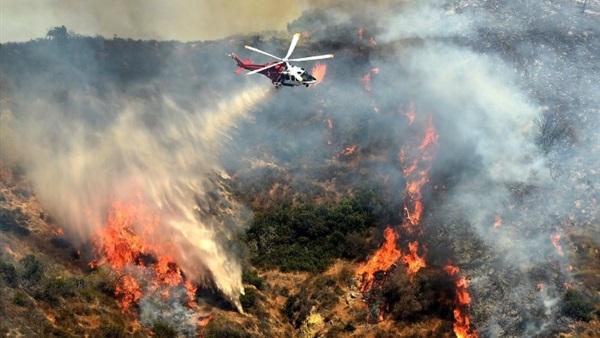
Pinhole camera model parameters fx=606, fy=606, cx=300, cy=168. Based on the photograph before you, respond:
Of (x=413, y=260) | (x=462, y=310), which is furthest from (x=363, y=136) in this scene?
(x=462, y=310)

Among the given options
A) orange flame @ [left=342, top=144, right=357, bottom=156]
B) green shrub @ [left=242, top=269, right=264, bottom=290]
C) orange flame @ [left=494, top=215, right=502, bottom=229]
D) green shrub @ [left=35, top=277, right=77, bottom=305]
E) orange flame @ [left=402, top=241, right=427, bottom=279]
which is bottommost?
orange flame @ [left=402, top=241, right=427, bottom=279]

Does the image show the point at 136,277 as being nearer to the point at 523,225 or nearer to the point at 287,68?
the point at 287,68

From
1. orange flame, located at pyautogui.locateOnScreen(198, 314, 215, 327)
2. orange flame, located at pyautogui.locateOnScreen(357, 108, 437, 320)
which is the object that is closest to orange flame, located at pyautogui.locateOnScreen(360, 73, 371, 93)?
orange flame, located at pyautogui.locateOnScreen(357, 108, 437, 320)

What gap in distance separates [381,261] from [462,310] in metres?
10.7

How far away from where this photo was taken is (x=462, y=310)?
51312 millimetres

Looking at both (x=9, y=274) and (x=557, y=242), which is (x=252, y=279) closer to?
(x=9, y=274)

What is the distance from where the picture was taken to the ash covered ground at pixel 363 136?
5534 cm

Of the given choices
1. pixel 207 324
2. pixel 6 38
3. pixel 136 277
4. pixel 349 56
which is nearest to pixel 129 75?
pixel 6 38

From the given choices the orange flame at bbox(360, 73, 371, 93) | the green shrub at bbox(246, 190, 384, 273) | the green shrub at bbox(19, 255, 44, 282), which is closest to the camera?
the green shrub at bbox(19, 255, 44, 282)

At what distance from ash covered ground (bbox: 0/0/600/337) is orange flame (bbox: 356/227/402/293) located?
5.18 ft

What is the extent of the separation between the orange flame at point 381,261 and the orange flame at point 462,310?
23.5ft

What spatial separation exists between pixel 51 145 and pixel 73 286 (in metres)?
22.0

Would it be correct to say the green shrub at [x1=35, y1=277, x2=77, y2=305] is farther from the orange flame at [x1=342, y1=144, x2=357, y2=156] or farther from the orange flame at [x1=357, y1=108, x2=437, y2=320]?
the orange flame at [x1=342, y1=144, x2=357, y2=156]

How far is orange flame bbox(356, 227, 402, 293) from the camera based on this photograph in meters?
58.2
